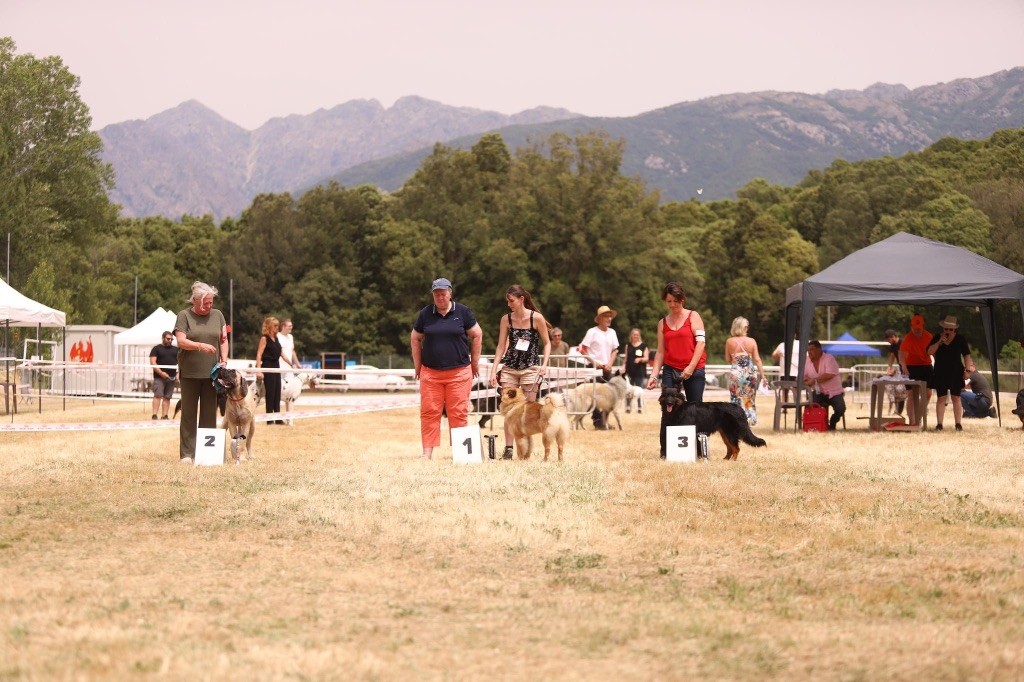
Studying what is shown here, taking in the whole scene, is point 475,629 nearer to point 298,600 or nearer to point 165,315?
point 298,600

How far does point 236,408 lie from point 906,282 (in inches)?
365

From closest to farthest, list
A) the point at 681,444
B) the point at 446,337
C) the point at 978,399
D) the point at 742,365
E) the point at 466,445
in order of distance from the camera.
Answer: the point at 466,445 → the point at 446,337 → the point at 681,444 → the point at 742,365 → the point at 978,399

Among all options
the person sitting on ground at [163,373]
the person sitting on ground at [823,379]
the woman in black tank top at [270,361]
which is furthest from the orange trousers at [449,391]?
the person sitting on ground at [163,373]

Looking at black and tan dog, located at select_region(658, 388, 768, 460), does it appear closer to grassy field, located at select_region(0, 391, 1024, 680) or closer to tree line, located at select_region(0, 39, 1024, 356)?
grassy field, located at select_region(0, 391, 1024, 680)

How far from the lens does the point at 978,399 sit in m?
20.5

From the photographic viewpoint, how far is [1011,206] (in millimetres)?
56781

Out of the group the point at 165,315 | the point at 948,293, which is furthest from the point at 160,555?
the point at 165,315

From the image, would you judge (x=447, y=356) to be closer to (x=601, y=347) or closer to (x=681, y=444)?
(x=681, y=444)

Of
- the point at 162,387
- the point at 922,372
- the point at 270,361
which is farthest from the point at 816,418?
the point at 162,387

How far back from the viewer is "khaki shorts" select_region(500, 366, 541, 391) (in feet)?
38.7

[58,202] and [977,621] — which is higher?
[58,202]

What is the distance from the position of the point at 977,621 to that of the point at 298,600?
9.06 ft

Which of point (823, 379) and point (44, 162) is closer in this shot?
point (823, 379)

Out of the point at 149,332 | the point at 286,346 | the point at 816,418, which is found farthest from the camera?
the point at 149,332
